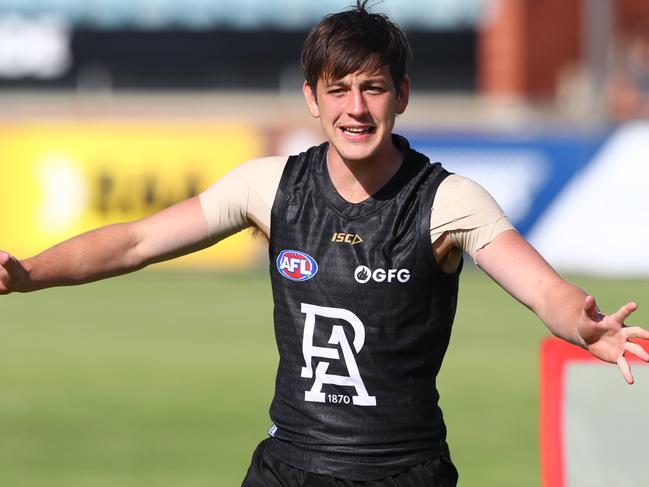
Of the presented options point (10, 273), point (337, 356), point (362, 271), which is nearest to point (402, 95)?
point (362, 271)

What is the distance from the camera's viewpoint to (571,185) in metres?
17.2

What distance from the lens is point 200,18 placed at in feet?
107

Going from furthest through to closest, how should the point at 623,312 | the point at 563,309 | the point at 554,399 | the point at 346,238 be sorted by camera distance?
Result: the point at 554,399 < the point at 346,238 < the point at 563,309 < the point at 623,312

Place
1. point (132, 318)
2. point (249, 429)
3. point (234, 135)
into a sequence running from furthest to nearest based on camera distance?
point (234, 135) → point (132, 318) → point (249, 429)

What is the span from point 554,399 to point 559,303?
4.24ft

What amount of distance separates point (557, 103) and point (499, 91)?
1.93 meters

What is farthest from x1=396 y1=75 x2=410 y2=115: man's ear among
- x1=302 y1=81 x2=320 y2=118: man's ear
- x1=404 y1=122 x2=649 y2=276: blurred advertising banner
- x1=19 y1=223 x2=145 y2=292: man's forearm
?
x1=404 y1=122 x2=649 y2=276: blurred advertising banner

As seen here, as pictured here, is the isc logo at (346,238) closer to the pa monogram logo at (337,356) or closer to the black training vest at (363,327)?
the black training vest at (363,327)

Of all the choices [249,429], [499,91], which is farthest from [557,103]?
[249,429]

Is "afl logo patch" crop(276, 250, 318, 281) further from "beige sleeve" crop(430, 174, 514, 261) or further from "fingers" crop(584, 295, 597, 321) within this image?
"fingers" crop(584, 295, 597, 321)

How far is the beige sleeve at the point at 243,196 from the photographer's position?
447cm

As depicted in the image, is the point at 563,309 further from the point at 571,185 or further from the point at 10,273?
the point at 571,185

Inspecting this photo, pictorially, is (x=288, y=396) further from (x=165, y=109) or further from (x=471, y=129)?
(x=165, y=109)

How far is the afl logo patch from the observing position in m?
4.33
